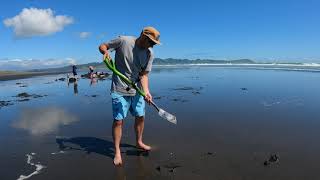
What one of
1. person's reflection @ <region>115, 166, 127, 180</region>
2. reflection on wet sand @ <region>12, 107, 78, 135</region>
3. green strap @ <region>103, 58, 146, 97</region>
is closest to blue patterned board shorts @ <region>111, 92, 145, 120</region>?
green strap @ <region>103, 58, 146, 97</region>

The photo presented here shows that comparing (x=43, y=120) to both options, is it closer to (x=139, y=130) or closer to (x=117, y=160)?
(x=139, y=130)

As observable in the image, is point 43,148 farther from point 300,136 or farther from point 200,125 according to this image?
point 300,136

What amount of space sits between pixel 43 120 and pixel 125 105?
4.85 metres

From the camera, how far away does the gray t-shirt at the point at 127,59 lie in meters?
6.28

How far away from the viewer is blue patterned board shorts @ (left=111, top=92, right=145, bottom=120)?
20.8 feet

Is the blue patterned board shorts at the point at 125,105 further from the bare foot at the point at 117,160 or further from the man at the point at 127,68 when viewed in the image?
the bare foot at the point at 117,160

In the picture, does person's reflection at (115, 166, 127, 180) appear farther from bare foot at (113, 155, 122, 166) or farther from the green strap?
the green strap

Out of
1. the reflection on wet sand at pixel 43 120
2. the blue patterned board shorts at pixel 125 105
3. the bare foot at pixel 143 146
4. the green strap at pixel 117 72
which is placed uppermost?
the green strap at pixel 117 72

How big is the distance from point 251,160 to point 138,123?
2198 millimetres

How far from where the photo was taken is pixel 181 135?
25.5 feet

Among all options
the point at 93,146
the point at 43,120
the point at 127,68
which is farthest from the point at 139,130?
the point at 43,120

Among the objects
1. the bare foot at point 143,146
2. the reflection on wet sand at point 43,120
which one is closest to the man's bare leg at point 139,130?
the bare foot at point 143,146

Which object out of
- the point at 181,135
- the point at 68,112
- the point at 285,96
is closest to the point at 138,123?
the point at 181,135

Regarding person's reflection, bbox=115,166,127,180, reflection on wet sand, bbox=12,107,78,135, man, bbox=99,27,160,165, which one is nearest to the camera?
person's reflection, bbox=115,166,127,180
